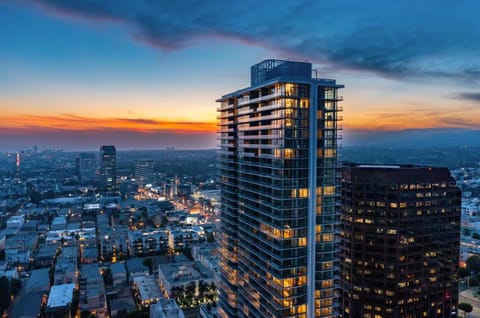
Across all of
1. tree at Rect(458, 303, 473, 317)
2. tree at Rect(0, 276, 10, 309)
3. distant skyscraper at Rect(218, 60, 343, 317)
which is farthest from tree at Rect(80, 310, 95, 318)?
tree at Rect(458, 303, 473, 317)

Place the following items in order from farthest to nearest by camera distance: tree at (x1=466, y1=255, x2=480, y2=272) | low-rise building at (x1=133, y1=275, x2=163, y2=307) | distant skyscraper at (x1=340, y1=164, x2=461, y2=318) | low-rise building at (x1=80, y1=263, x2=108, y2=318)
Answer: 1. tree at (x1=466, y1=255, x2=480, y2=272)
2. low-rise building at (x1=133, y1=275, x2=163, y2=307)
3. low-rise building at (x1=80, y1=263, x2=108, y2=318)
4. distant skyscraper at (x1=340, y1=164, x2=461, y2=318)

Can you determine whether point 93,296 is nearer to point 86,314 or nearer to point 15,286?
point 86,314

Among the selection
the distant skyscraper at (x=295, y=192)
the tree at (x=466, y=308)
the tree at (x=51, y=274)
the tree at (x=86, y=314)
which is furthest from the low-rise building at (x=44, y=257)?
the tree at (x=466, y=308)

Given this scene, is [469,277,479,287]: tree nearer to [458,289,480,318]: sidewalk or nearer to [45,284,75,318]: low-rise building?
[458,289,480,318]: sidewalk

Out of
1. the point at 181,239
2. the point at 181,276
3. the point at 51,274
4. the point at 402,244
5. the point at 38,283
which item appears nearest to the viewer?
the point at 402,244

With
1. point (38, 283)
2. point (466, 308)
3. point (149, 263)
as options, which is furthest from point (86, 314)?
point (466, 308)

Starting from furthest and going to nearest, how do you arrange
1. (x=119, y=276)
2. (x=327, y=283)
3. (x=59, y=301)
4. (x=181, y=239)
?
(x=181, y=239)
(x=119, y=276)
(x=59, y=301)
(x=327, y=283)

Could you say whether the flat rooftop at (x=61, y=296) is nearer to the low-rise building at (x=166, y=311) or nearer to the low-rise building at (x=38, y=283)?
the low-rise building at (x=38, y=283)

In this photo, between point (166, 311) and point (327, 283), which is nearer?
point (327, 283)

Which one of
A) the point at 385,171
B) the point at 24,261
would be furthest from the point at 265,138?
the point at 24,261
